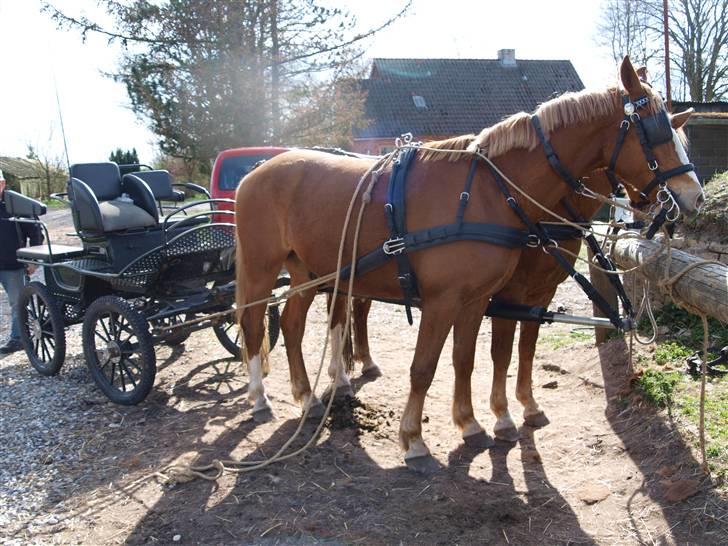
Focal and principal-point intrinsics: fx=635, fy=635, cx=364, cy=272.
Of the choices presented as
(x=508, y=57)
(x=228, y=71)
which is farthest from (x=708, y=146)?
(x=508, y=57)

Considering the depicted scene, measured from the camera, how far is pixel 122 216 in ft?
17.3

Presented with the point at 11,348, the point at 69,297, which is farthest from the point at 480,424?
the point at 11,348

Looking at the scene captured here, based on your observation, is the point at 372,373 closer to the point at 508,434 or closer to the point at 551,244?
the point at 508,434

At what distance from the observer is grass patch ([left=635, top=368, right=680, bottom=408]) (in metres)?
3.99

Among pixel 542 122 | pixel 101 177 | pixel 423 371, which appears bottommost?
pixel 423 371

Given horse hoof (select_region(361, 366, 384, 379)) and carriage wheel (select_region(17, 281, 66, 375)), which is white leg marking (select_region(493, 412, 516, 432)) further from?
carriage wheel (select_region(17, 281, 66, 375))

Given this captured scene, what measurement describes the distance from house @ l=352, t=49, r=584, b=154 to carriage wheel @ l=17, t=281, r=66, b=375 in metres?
18.4

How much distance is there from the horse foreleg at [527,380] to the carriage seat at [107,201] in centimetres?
326

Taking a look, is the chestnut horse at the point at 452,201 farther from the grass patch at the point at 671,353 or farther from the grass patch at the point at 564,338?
the grass patch at the point at 564,338

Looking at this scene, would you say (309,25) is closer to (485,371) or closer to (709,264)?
(485,371)

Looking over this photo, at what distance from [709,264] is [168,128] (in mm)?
13969

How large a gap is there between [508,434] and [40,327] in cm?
418

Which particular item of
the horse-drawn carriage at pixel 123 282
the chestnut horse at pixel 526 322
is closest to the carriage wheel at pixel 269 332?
the horse-drawn carriage at pixel 123 282

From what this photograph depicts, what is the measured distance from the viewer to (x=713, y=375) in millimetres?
4113
